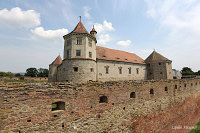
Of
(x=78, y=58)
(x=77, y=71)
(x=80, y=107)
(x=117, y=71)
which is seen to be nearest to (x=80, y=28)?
(x=78, y=58)

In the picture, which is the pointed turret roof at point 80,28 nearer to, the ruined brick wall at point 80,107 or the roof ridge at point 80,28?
the roof ridge at point 80,28

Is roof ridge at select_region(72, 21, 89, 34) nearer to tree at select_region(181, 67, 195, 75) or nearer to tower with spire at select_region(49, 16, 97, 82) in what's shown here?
tower with spire at select_region(49, 16, 97, 82)

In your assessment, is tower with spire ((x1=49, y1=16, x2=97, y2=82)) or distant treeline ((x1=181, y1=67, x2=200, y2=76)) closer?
tower with spire ((x1=49, y1=16, x2=97, y2=82))

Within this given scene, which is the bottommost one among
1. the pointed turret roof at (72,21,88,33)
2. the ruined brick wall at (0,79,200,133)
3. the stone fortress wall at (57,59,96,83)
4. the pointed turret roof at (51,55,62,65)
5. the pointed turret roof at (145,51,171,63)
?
the ruined brick wall at (0,79,200,133)

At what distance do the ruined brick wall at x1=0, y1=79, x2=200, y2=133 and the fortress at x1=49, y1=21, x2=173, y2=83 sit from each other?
8.98 m

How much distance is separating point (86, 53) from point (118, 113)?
1150cm

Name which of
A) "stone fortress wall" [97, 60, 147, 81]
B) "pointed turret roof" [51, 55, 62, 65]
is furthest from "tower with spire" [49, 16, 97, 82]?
"pointed turret roof" [51, 55, 62, 65]

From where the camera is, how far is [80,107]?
7055mm

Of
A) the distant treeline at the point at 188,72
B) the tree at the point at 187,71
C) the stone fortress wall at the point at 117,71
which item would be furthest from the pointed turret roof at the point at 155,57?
the tree at the point at 187,71

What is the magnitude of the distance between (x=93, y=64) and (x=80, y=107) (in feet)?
38.6

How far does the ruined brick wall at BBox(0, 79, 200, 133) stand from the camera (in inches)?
210

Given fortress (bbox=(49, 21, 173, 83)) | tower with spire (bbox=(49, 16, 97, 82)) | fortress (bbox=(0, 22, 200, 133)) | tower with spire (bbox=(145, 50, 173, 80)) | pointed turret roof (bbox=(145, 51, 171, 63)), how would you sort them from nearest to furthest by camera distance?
fortress (bbox=(0, 22, 200, 133))
tower with spire (bbox=(49, 16, 97, 82))
fortress (bbox=(49, 21, 173, 83))
tower with spire (bbox=(145, 50, 173, 80))
pointed turret roof (bbox=(145, 51, 171, 63))

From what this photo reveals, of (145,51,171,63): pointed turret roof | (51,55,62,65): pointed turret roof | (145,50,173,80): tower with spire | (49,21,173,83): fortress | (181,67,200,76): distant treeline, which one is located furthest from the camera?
(181,67,200,76): distant treeline

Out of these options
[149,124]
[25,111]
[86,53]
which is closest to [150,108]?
[149,124]
